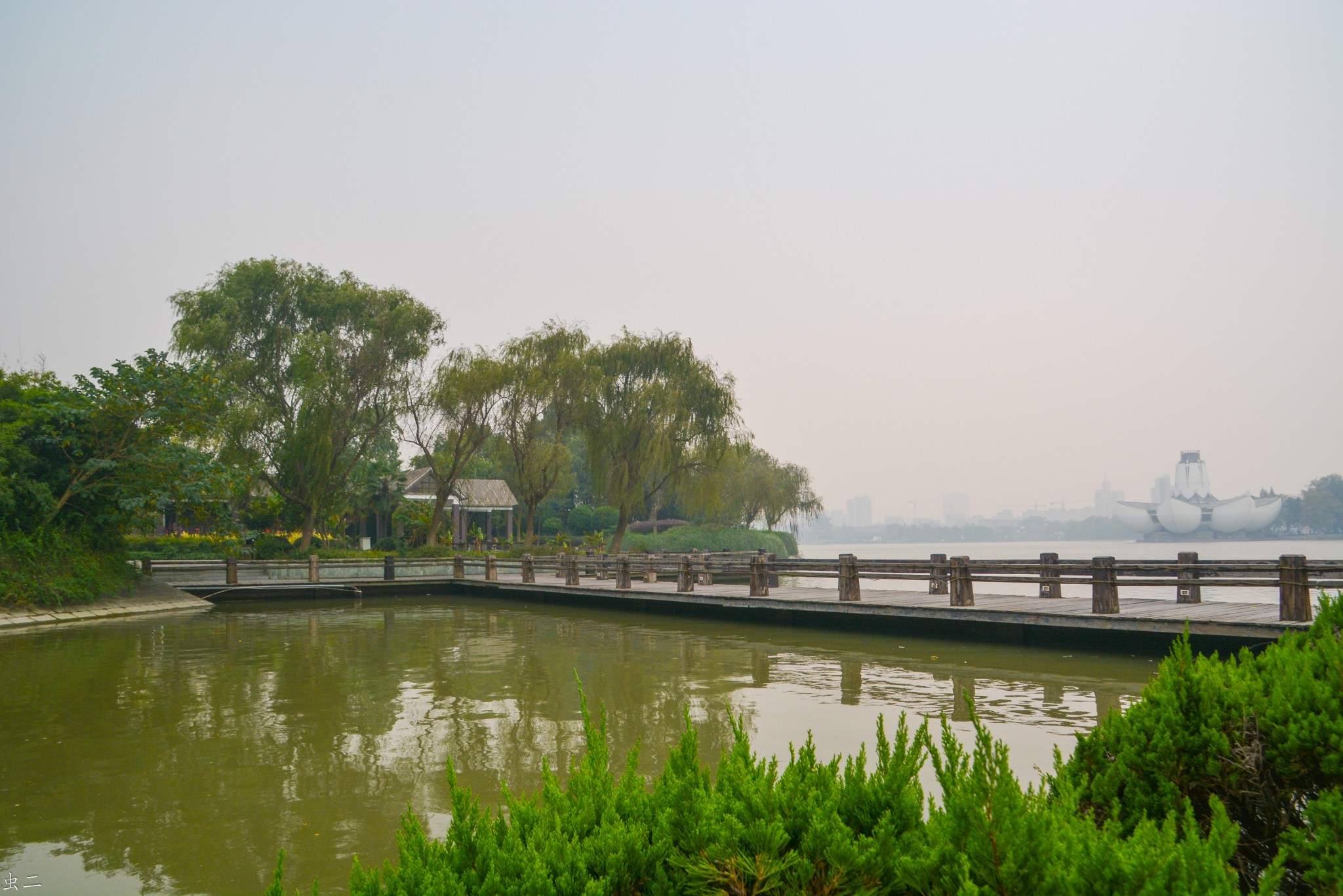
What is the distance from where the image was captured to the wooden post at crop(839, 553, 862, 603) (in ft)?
56.1

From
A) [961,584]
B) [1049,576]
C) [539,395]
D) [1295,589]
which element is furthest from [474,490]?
[1295,589]

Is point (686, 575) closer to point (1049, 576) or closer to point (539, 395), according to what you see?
point (1049, 576)

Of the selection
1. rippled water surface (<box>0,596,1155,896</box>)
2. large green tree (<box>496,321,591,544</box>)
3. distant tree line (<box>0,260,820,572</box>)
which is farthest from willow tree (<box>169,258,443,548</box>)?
rippled water surface (<box>0,596,1155,896</box>)

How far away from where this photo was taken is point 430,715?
9609 millimetres

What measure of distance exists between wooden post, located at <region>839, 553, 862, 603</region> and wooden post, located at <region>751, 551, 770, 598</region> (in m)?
2.23

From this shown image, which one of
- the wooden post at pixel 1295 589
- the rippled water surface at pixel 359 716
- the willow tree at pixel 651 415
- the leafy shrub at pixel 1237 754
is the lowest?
the rippled water surface at pixel 359 716

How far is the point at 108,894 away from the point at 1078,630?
12.9 metres

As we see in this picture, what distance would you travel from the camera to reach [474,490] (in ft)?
163

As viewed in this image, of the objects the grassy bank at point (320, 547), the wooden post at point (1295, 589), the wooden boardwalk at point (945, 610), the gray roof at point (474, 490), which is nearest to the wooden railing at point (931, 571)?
the wooden post at point (1295, 589)

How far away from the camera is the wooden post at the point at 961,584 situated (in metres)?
15.5

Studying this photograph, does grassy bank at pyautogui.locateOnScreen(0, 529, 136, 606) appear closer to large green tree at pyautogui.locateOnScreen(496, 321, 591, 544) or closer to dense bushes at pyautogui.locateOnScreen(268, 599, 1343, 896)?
large green tree at pyautogui.locateOnScreen(496, 321, 591, 544)

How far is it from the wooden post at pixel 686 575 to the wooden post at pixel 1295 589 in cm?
1211

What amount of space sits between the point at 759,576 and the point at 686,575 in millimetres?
2641

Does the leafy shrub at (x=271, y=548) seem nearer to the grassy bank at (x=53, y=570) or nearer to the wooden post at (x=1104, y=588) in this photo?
the grassy bank at (x=53, y=570)
